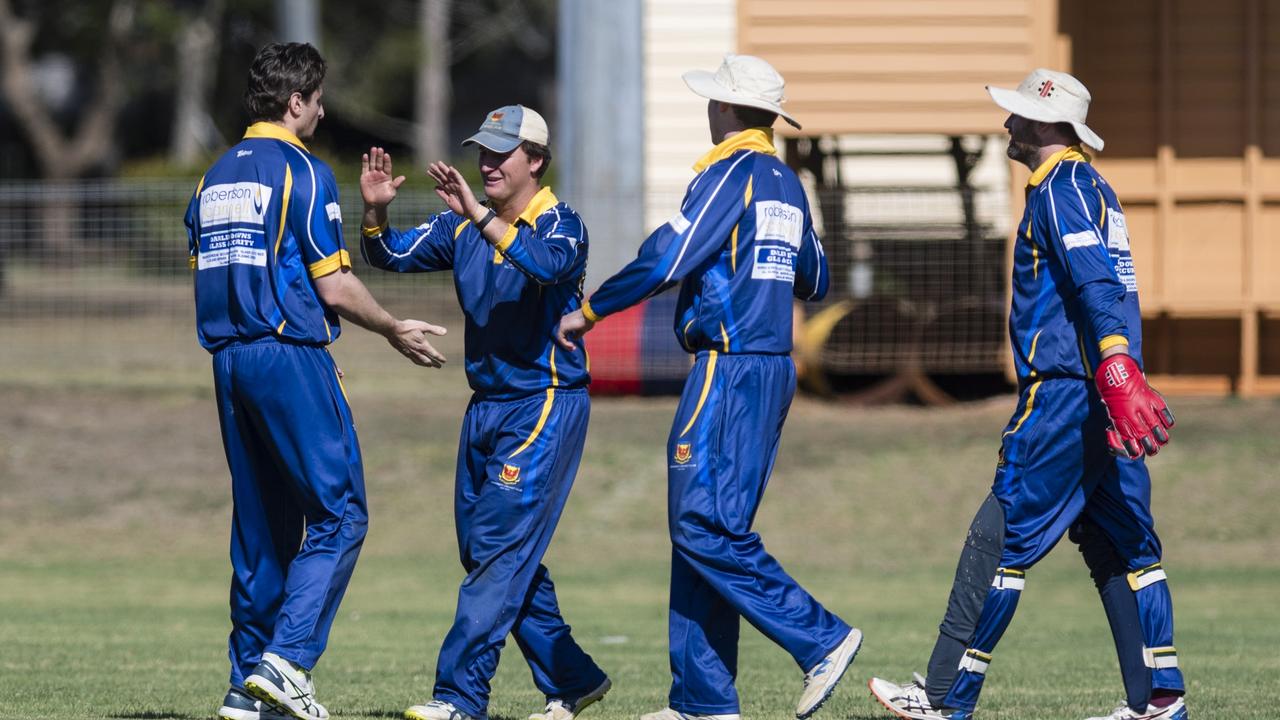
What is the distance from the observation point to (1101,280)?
257 inches

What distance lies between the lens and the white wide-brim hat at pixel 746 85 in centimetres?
680

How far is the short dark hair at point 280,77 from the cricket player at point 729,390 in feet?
4.18

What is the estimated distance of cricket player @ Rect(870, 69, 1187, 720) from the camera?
659 cm

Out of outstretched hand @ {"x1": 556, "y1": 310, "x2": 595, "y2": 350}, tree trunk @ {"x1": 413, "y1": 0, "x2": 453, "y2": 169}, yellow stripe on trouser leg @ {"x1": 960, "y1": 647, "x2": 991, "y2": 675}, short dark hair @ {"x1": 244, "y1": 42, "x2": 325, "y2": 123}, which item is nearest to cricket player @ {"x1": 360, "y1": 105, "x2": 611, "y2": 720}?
outstretched hand @ {"x1": 556, "y1": 310, "x2": 595, "y2": 350}

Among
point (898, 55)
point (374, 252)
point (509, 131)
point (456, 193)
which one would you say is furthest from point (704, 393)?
point (898, 55)

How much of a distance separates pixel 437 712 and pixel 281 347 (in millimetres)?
1420

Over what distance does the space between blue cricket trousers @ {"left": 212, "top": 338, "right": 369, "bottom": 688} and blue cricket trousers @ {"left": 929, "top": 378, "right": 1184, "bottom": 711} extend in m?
2.23

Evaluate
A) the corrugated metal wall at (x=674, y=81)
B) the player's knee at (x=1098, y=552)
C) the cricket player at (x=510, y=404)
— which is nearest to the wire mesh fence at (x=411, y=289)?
the corrugated metal wall at (x=674, y=81)

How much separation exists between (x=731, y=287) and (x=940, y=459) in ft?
29.3

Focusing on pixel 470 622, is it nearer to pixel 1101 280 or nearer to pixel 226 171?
pixel 226 171

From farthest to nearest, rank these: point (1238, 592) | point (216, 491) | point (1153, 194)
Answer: point (1153, 194), point (216, 491), point (1238, 592)

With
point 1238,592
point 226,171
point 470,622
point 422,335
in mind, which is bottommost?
point 1238,592

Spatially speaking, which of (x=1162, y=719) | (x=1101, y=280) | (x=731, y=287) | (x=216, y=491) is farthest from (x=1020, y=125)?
(x=216, y=491)

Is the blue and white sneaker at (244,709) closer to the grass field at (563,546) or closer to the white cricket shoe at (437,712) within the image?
the white cricket shoe at (437,712)
